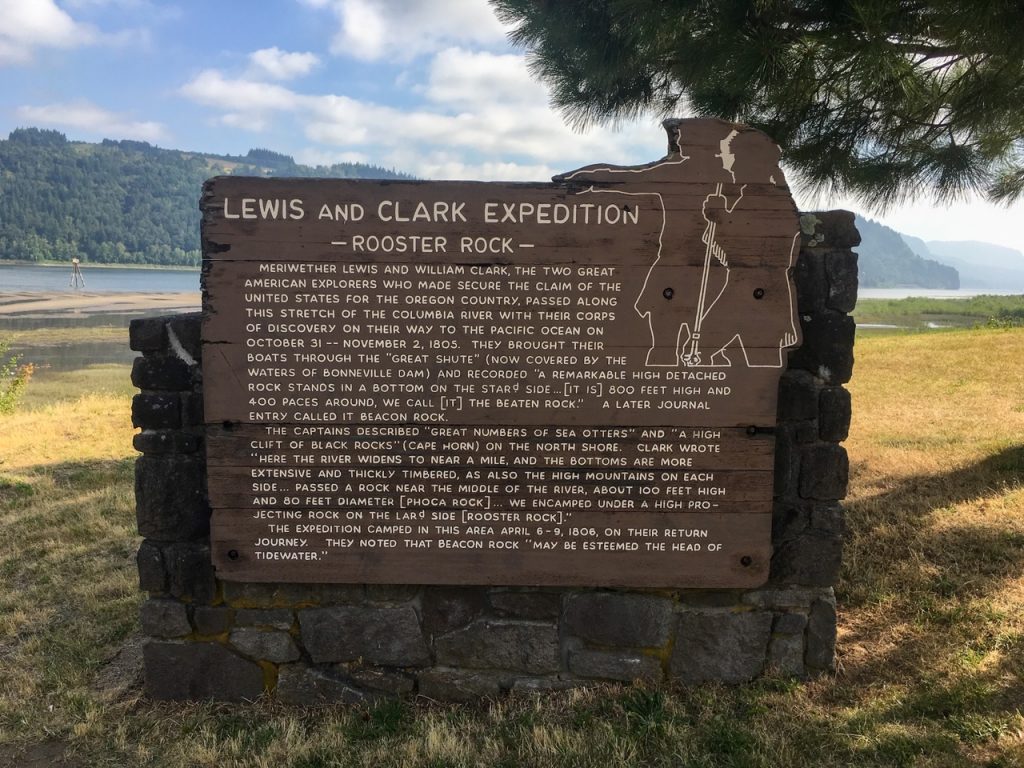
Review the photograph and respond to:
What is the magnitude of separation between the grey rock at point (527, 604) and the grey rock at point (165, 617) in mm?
1418

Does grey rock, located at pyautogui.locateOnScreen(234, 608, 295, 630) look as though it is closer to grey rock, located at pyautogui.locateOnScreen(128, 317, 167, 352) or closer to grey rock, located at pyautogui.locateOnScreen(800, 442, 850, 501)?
grey rock, located at pyautogui.locateOnScreen(128, 317, 167, 352)

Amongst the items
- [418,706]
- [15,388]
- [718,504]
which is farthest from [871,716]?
[15,388]

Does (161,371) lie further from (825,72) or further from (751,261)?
(825,72)

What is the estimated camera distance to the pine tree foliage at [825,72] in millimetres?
3885

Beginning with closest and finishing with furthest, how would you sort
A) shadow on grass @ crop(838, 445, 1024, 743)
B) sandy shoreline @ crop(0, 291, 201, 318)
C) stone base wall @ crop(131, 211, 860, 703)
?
shadow on grass @ crop(838, 445, 1024, 743), stone base wall @ crop(131, 211, 860, 703), sandy shoreline @ crop(0, 291, 201, 318)

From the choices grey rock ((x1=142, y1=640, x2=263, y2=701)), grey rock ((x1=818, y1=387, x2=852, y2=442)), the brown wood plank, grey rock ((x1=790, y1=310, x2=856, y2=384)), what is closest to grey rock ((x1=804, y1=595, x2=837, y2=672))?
the brown wood plank

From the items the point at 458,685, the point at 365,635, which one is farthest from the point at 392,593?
the point at 458,685

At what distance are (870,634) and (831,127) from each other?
11.4ft

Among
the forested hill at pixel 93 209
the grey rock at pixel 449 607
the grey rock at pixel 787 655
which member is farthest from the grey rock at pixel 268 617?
the forested hill at pixel 93 209

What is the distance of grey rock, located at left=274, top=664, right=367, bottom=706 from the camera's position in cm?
320

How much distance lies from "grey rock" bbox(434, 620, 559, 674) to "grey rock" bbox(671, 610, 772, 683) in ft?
1.94

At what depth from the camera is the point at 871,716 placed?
2908mm

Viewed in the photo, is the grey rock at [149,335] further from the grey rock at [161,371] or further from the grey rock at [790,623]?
the grey rock at [790,623]

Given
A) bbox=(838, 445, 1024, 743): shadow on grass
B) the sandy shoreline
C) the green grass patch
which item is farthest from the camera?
the sandy shoreline
